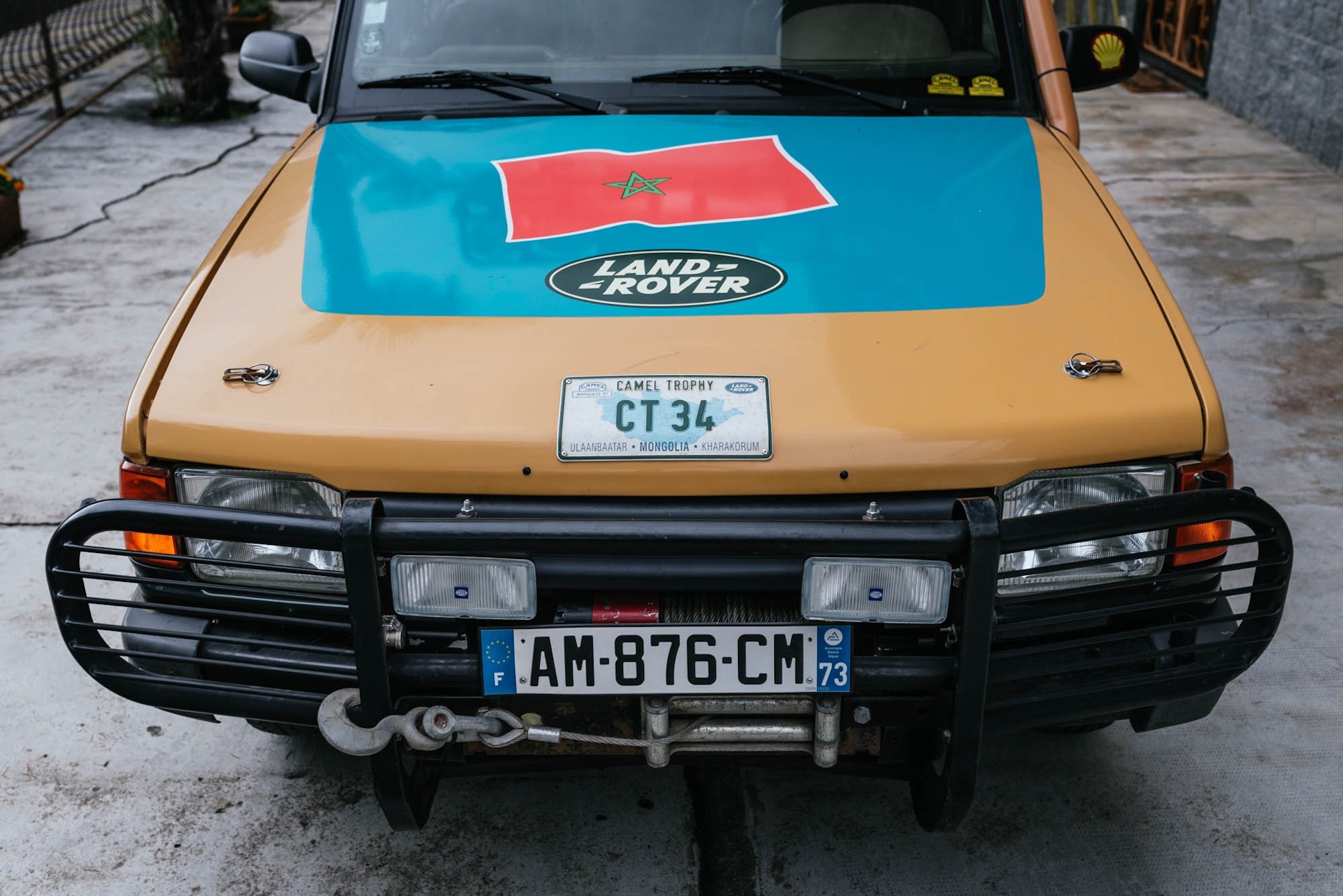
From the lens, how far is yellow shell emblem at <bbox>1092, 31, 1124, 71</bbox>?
3352 mm

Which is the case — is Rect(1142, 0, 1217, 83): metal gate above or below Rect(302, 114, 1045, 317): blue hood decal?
below

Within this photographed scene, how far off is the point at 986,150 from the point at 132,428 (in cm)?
193

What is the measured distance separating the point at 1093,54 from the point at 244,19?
10.9 metres

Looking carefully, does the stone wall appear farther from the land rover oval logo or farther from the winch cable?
the winch cable

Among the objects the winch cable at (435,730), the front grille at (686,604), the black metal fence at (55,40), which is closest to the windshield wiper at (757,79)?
the front grille at (686,604)

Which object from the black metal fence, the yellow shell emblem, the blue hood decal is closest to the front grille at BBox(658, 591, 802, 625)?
the blue hood decal

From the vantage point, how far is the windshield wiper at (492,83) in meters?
3.00

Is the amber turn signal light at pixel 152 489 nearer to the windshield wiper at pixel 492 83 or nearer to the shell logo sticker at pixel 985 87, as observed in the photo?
the windshield wiper at pixel 492 83

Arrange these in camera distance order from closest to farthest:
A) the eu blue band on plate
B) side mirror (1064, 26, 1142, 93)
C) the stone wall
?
the eu blue band on plate
side mirror (1064, 26, 1142, 93)
the stone wall

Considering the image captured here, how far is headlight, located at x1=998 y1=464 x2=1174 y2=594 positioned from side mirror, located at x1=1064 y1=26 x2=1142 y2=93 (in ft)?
5.22

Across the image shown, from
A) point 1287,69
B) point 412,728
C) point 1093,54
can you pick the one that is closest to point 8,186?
point 1093,54

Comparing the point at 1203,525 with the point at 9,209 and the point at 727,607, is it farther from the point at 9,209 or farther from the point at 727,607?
the point at 9,209

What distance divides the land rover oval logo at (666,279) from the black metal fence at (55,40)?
866 cm

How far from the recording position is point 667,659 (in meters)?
2.01
